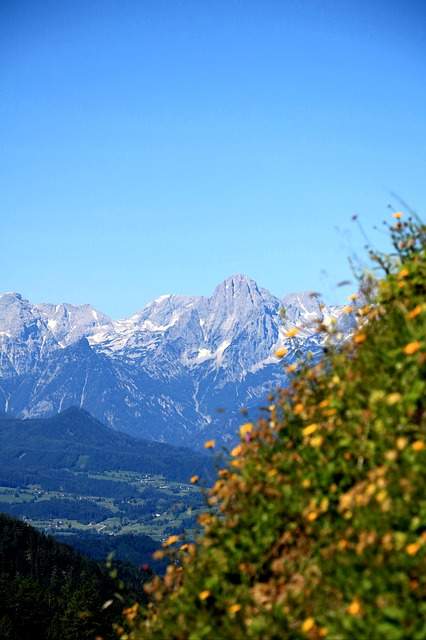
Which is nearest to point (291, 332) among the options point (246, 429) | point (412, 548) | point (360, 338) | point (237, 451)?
point (360, 338)

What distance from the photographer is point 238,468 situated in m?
9.10

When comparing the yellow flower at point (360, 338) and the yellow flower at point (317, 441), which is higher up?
the yellow flower at point (360, 338)

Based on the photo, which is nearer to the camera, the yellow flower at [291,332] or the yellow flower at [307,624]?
the yellow flower at [307,624]

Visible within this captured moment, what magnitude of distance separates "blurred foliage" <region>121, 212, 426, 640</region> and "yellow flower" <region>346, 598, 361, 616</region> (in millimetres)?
21

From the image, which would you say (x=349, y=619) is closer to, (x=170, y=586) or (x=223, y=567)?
(x=223, y=567)

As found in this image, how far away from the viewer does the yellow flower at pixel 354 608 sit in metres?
6.08

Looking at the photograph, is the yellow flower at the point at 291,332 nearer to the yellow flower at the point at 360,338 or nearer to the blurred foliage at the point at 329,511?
the blurred foliage at the point at 329,511

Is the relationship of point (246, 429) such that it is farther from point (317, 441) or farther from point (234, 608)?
point (234, 608)

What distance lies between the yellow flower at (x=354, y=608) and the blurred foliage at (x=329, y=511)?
21 mm

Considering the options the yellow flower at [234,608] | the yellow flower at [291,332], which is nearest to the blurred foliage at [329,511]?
the yellow flower at [234,608]

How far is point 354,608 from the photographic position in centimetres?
607

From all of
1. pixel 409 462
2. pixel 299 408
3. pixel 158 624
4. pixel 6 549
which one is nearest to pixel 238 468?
pixel 299 408

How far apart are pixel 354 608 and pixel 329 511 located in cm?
168

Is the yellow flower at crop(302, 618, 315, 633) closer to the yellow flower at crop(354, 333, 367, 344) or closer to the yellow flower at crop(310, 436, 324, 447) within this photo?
the yellow flower at crop(310, 436, 324, 447)
